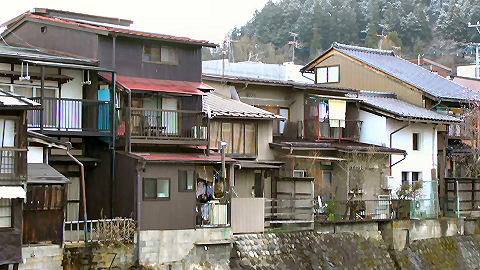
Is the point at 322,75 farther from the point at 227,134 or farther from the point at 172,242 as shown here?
the point at 172,242

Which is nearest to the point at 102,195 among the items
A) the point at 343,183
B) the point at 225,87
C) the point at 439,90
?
the point at 225,87

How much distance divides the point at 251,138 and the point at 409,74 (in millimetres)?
17905

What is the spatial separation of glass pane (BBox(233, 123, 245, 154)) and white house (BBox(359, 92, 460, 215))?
8.66 m

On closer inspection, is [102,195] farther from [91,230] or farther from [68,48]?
[68,48]

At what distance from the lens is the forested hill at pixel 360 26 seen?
134m

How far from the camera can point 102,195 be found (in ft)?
106

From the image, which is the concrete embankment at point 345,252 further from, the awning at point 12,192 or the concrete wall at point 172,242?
the awning at point 12,192

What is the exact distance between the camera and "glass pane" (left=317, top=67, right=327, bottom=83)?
52.7 meters

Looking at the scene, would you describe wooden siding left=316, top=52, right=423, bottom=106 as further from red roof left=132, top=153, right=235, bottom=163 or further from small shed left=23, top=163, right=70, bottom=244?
small shed left=23, top=163, right=70, bottom=244

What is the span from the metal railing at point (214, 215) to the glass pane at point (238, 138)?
6513 millimetres

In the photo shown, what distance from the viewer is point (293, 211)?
1435 inches

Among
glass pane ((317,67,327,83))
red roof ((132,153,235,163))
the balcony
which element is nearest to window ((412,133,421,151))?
glass pane ((317,67,327,83))

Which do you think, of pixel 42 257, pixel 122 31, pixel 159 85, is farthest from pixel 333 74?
pixel 42 257

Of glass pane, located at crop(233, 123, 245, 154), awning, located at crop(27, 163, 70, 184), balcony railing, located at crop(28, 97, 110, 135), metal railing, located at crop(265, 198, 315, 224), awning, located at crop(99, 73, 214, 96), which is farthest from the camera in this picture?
glass pane, located at crop(233, 123, 245, 154)
